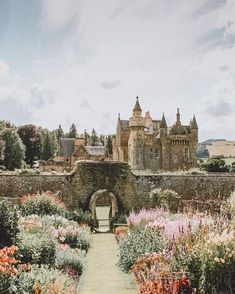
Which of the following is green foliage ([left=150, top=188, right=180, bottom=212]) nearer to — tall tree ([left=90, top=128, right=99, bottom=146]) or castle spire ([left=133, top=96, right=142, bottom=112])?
castle spire ([left=133, top=96, right=142, bottom=112])

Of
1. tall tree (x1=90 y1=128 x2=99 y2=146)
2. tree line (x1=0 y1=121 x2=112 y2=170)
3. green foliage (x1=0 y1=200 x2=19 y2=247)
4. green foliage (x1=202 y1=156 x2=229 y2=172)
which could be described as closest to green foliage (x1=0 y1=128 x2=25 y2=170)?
tree line (x1=0 y1=121 x2=112 y2=170)

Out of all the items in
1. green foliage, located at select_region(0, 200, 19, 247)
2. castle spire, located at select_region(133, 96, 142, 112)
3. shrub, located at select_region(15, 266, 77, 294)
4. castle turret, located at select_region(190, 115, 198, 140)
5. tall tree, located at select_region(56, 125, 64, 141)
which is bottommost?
shrub, located at select_region(15, 266, 77, 294)

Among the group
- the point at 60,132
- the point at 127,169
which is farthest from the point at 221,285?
the point at 60,132

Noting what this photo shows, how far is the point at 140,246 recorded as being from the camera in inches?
551

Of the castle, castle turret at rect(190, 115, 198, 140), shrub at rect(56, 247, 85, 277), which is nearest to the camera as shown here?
shrub at rect(56, 247, 85, 277)

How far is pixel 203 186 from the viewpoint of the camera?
31.0 m

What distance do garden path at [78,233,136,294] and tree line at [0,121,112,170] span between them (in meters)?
43.5

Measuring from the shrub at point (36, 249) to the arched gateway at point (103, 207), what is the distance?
1402cm

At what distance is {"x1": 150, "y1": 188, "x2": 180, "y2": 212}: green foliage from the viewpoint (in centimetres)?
2688

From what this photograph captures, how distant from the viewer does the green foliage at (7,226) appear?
1129cm

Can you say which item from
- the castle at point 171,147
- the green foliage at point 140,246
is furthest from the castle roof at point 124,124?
the green foliage at point 140,246

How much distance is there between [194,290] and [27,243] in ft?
18.1

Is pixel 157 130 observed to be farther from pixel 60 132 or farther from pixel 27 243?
pixel 60 132

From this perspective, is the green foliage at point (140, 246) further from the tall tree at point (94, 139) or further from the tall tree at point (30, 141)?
the tall tree at point (94, 139)
